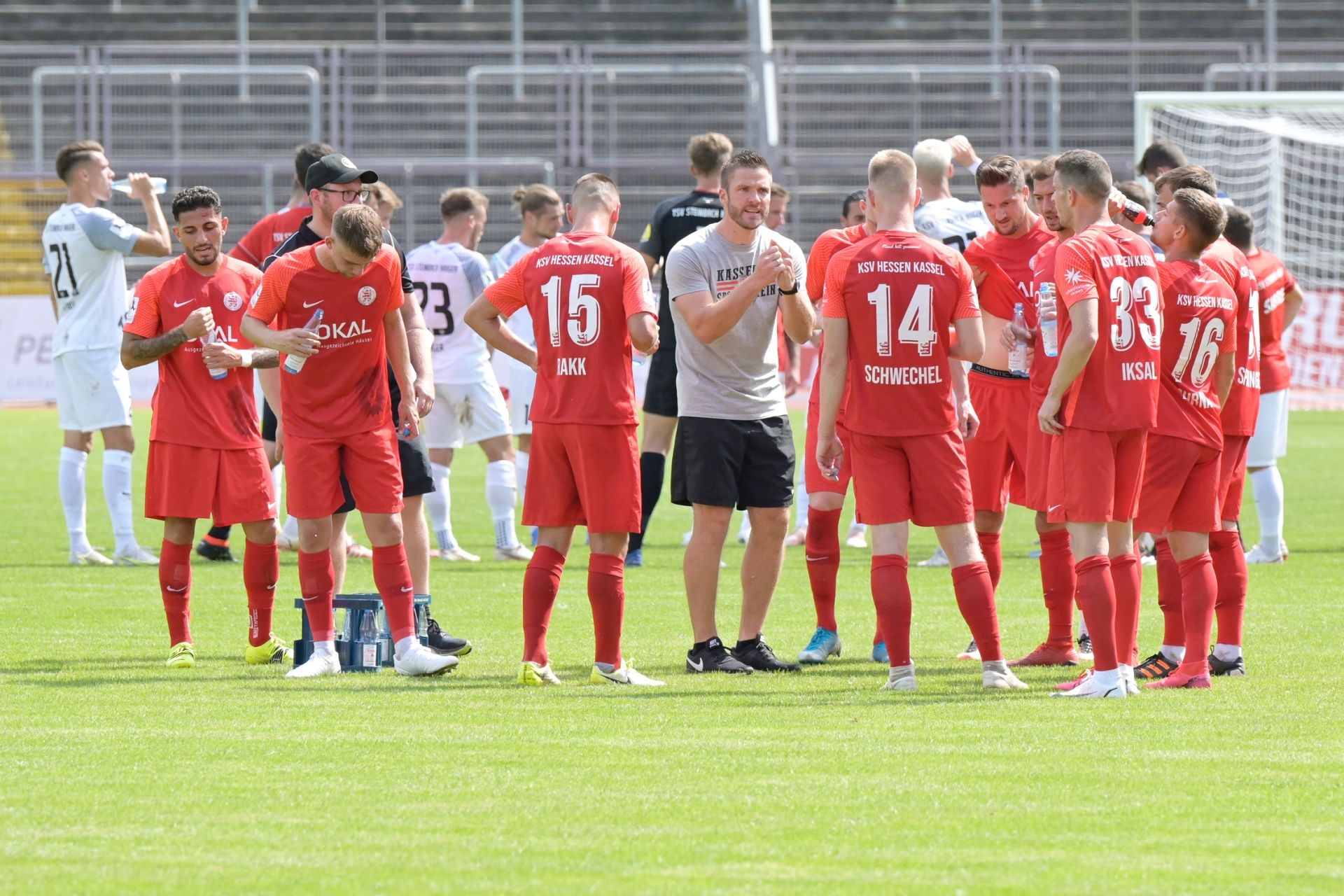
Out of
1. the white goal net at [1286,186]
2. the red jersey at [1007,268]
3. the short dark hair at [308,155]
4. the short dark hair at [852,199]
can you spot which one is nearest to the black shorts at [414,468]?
the short dark hair at [308,155]

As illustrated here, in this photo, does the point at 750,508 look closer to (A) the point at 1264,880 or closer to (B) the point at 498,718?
(B) the point at 498,718

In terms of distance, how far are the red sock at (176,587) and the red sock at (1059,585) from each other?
3.79m

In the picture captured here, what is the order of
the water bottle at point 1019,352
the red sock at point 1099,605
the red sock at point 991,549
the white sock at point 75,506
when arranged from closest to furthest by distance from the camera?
the red sock at point 1099,605 < the water bottle at point 1019,352 < the red sock at point 991,549 < the white sock at point 75,506

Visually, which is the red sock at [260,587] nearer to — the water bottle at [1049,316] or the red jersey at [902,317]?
the red jersey at [902,317]

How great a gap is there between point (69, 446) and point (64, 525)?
210 cm

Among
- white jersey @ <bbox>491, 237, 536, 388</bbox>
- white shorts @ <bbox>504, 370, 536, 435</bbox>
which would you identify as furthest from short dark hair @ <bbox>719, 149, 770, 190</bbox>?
white shorts @ <bbox>504, 370, 536, 435</bbox>

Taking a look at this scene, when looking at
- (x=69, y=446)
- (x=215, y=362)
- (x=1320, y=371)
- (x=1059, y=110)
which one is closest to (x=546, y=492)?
(x=215, y=362)

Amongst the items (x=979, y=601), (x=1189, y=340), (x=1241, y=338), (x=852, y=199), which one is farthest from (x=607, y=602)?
(x=852, y=199)

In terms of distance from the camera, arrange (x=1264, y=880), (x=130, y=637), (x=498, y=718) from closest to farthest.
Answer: (x=1264, y=880), (x=498, y=718), (x=130, y=637)

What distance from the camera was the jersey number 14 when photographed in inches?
294

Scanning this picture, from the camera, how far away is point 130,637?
29.2 ft

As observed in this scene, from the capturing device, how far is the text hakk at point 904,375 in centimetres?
724

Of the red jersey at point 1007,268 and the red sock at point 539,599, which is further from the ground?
the red jersey at point 1007,268

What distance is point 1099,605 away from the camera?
22.9ft
